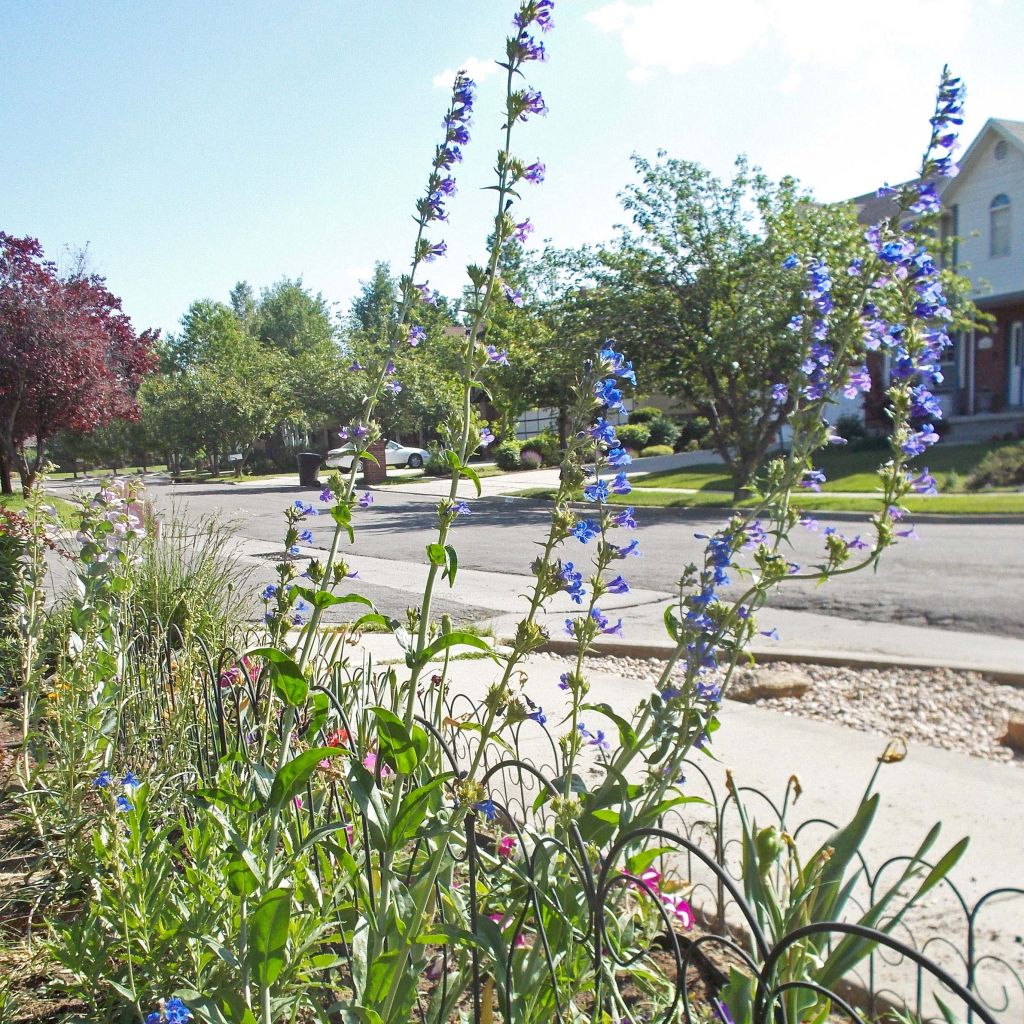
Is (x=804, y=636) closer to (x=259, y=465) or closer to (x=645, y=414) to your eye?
(x=645, y=414)

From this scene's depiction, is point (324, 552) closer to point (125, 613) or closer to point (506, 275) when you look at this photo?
point (125, 613)

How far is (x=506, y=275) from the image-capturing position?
2559 millimetres

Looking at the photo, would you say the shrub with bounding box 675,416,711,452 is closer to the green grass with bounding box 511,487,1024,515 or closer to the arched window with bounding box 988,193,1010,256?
the arched window with bounding box 988,193,1010,256

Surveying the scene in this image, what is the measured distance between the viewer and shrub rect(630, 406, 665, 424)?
126 ft

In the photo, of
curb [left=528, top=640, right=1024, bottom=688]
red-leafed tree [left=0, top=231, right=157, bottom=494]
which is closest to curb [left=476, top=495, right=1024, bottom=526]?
curb [left=528, top=640, right=1024, bottom=688]

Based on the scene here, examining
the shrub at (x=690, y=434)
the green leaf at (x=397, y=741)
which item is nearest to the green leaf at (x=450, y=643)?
the green leaf at (x=397, y=741)

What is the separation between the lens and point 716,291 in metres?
18.8

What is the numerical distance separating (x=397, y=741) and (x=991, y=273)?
2974cm

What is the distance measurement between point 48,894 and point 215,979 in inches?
44.5

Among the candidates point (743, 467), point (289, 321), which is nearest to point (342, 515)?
point (743, 467)

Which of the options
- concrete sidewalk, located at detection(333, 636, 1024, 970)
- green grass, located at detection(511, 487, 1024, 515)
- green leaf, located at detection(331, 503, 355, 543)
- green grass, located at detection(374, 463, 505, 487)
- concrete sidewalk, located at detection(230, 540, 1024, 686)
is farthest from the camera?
green grass, located at detection(374, 463, 505, 487)

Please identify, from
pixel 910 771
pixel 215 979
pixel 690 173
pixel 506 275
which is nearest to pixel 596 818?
pixel 215 979

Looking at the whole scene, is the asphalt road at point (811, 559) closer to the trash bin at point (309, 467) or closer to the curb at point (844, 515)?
the curb at point (844, 515)

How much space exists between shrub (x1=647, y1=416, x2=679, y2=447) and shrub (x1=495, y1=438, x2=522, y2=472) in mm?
5732
